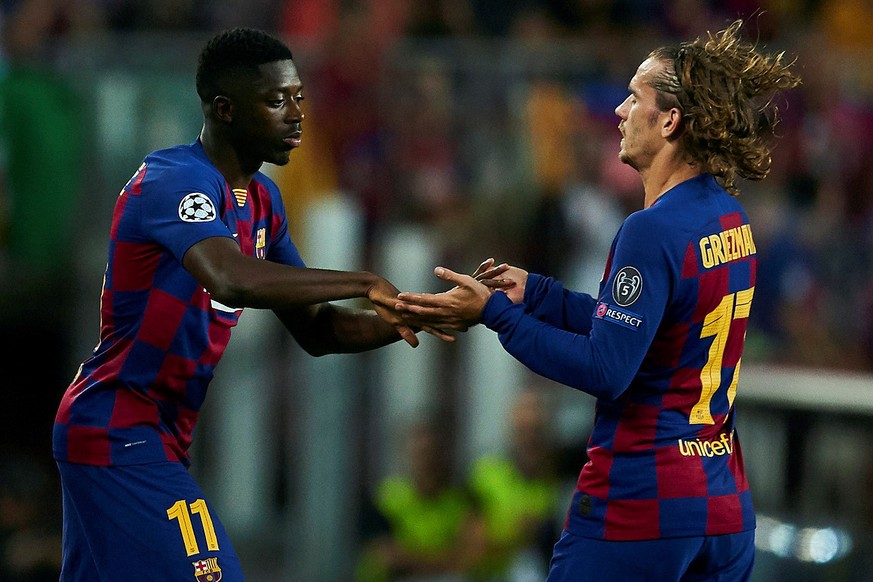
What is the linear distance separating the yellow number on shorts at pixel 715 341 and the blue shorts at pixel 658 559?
33 cm

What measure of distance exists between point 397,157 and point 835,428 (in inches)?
126

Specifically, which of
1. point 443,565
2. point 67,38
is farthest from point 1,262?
point 443,565

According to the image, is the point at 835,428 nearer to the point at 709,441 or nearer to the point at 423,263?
the point at 423,263

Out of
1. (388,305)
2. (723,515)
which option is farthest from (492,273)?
(723,515)

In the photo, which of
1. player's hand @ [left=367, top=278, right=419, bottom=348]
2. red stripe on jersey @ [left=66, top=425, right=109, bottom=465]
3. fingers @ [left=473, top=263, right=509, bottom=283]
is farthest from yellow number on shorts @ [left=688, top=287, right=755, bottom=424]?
red stripe on jersey @ [left=66, top=425, right=109, bottom=465]

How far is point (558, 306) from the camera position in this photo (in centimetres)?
396

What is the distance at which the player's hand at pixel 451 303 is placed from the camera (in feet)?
12.5

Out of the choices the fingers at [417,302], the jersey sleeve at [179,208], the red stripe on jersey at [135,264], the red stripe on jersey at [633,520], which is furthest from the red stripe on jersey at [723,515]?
the red stripe on jersey at [135,264]

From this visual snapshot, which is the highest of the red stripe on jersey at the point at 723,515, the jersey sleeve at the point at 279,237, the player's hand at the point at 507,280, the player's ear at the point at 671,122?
the player's ear at the point at 671,122

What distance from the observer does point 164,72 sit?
8859 mm

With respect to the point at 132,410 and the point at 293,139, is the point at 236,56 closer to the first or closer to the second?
the point at 293,139

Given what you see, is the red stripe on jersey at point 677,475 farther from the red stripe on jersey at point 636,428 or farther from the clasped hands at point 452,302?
the clasped hands at point 452,302

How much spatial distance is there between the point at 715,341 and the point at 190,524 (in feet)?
5.08

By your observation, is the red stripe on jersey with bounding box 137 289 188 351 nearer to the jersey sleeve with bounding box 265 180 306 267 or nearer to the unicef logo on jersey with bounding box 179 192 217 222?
the unicef logo on jersey with bounding box 179 192 217 222
